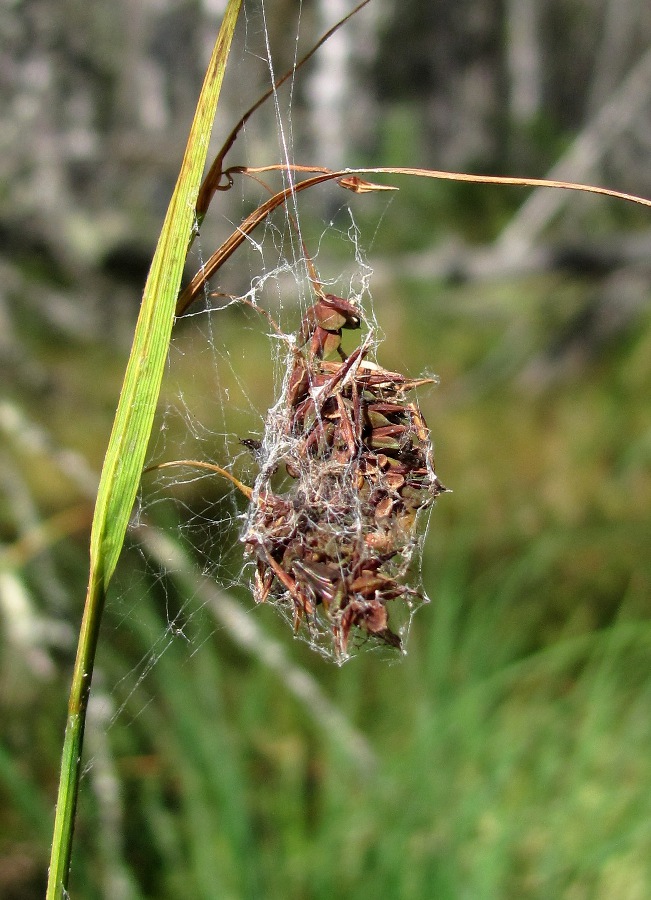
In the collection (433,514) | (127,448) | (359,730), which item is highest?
(433,514)

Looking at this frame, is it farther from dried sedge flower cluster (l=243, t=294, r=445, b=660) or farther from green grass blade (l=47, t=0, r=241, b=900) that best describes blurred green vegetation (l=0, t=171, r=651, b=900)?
green grass blade (l=47, t=0, r=241, b=900)

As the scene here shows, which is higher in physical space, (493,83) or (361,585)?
(493,83)

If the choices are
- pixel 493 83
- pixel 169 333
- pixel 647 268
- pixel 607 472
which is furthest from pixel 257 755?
pixel 493 83

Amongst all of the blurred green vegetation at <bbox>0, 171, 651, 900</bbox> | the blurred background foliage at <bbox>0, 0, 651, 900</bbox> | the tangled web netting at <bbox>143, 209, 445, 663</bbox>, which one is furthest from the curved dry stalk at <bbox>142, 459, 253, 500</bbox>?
the blurred background foliage at <bbox>0, 0, 651, 900</bbox>

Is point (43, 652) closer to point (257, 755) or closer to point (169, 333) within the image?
point (257, 755)

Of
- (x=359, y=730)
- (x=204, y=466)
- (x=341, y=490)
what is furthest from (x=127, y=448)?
(x=359, y=730)

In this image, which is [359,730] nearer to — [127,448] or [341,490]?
[341,490]

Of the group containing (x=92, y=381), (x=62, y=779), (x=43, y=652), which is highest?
(x=92, y=381)
